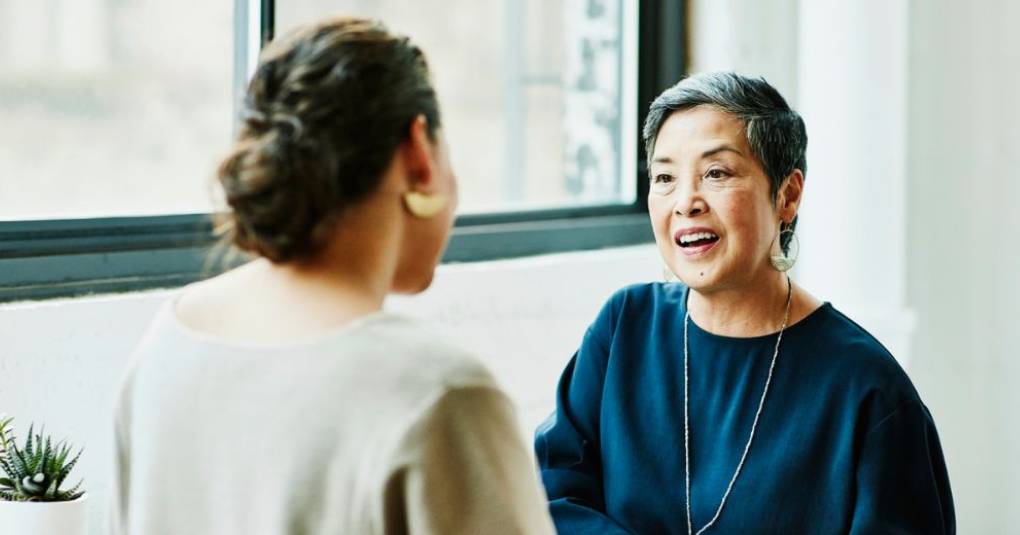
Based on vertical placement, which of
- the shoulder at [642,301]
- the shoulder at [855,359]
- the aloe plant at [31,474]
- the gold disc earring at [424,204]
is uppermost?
the gold disc earring at [424,204]

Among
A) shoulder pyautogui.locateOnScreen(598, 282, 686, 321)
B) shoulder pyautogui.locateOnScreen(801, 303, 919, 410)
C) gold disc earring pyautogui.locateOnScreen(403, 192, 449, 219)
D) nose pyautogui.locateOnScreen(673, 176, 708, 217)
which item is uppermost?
gold disc earring pyautogui.locateOnScreen(403, 192, 449, 219)

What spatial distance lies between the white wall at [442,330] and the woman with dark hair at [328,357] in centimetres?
26

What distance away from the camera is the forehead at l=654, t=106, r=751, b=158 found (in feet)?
5.96

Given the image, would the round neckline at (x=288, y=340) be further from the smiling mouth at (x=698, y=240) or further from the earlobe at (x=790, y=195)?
the earlobe at (x=790, y=195)

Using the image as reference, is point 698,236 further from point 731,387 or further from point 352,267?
point 352,267

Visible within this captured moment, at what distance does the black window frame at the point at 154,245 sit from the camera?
2141 mm

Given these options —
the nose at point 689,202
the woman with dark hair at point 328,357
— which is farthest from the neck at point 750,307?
the woman with dark hair at point 328,357

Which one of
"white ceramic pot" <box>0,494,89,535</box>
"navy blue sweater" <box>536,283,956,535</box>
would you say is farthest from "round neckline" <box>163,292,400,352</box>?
"navy blue sweater" <box>536,283,956,535</box>

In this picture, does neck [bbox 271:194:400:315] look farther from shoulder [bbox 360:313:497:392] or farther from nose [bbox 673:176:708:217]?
nose [bbox 673:176:708:217]

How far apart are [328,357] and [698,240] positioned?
1.03 metres

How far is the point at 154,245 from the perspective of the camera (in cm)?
238

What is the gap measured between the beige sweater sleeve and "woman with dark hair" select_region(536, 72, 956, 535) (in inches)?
34.0

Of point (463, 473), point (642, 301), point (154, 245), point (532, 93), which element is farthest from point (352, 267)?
point (532, 93)

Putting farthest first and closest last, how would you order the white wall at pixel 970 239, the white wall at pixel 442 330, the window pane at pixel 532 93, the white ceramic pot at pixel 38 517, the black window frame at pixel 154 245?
the white wall at pixel 970 239
the window pane at pixel 532 93
the black window frame at pixel 154 245
the white wall at pixel 442 330
the white ceramic pot at pixel 38 517
